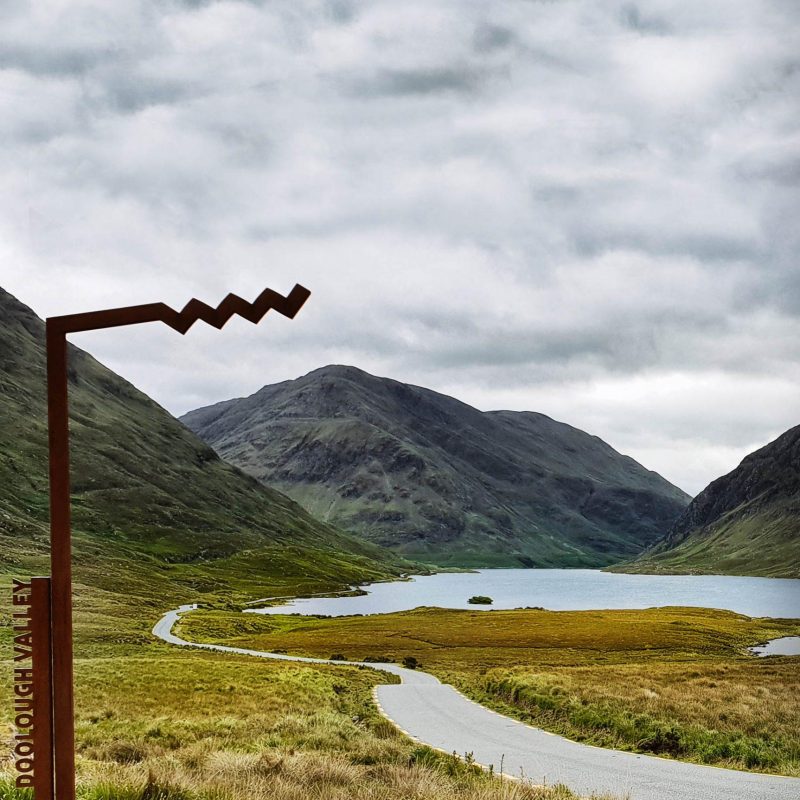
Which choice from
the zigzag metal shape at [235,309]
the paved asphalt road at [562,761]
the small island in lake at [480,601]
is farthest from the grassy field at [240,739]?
the small island in lake at [480,601]

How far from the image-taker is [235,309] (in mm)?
8156

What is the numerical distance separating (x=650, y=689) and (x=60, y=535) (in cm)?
3428

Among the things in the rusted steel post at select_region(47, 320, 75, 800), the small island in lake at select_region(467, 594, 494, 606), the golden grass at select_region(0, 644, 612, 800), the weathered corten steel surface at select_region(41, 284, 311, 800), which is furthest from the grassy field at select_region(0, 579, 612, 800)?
the small island in lake at select_region(467, 594, 494, 606)

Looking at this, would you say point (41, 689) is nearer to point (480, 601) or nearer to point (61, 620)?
point (61, 620)

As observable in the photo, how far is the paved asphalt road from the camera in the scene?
18891 mm

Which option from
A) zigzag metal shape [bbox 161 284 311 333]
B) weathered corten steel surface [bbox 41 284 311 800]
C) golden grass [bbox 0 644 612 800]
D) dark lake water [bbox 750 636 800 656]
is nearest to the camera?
zigzag metal shape [bbox 161 284 311 333]

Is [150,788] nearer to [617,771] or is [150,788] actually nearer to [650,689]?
[617,771]

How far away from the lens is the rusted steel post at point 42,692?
27.3 ft

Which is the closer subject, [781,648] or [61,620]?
[61,620]

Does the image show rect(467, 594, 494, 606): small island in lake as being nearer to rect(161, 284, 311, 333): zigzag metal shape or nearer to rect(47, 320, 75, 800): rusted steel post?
rect(47, 320, 75, 800): rusted steel post

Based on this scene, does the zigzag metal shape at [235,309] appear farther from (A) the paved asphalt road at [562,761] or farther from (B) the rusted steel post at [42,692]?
(A) the paved asphalt road at [562,761]

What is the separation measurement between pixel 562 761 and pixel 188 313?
1976cm

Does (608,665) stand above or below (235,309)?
below

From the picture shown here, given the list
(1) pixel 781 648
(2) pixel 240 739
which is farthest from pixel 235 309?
(1) pixel 781 648
